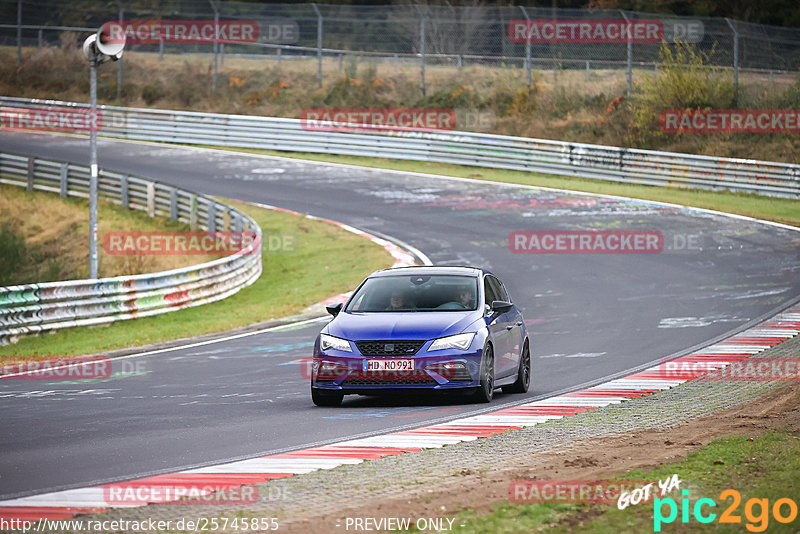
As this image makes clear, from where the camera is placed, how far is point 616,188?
37.3 m

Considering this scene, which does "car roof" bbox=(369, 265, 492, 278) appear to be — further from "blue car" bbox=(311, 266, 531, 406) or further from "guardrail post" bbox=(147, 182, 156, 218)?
"guardrail post" bbox=(147, 182, 156, 218)

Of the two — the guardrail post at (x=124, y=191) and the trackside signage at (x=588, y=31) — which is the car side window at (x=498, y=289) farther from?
the trackside signage at (x=588, y=31)

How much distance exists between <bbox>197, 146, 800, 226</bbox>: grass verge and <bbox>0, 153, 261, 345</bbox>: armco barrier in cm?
977

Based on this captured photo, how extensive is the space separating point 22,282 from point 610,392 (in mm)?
16575

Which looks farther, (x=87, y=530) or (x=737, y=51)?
(x=737, y=51)

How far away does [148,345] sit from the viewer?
18719mm

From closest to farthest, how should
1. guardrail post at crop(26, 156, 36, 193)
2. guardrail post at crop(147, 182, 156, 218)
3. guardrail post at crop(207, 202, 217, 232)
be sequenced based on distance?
guardrail post at crop(207, 202, 217, 232) → guardrail post at crop(147, 182, 156, 218) → guardrail post at crop(26, 156, 36, 193)

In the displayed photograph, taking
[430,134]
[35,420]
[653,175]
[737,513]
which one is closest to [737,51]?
[653,175]

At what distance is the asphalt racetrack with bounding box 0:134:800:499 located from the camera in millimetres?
9969

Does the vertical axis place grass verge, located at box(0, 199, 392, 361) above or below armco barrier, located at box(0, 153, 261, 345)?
below

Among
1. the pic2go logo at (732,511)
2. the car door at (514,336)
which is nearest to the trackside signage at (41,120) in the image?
the car door at (514,336)

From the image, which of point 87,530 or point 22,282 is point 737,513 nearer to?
point 87,530

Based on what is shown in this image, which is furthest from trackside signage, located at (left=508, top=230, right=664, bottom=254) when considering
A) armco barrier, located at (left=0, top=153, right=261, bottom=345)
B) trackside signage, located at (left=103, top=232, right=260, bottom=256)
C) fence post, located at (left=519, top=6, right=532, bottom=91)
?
fence post, located at (left=519, top=6, right=532, bottom=91)

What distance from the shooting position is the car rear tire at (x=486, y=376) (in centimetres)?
1205
